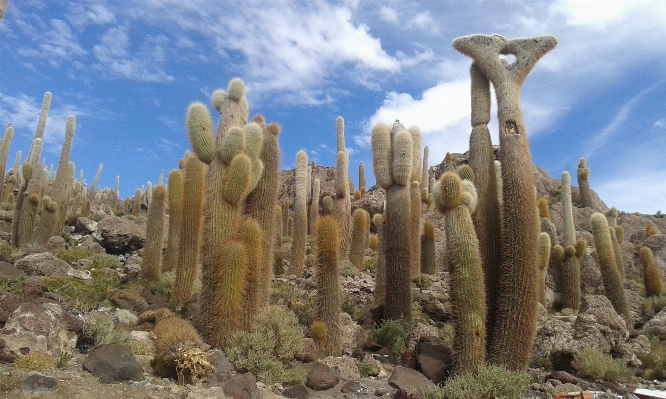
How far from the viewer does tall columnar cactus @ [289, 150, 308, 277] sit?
16141 mm

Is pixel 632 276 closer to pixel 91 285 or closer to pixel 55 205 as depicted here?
pixel 91 285

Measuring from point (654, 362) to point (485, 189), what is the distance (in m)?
5.57

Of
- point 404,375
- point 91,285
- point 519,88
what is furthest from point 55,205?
point 519,88

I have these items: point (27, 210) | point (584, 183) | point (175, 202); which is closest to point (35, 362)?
point (175, 202)

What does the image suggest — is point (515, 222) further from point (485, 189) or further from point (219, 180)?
point (219, 180)

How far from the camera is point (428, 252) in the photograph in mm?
16516

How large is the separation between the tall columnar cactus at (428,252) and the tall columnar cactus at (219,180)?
851 centimetres

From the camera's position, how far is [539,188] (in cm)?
3300

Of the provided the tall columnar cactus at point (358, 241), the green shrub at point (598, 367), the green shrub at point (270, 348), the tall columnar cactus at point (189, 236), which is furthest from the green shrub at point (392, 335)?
the tall columnar cactus at point (358, 241)

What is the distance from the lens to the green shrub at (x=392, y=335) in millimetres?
9875

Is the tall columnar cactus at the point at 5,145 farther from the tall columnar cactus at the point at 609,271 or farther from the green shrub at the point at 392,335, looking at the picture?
the tall columnar cactus at the point at 609,271

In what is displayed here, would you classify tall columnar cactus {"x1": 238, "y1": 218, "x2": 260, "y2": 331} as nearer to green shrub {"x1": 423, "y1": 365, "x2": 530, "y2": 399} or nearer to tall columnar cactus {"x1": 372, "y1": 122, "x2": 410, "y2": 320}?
green shrub {"x1": 423, "y1": 365, "x2": 530, "y2": 399}

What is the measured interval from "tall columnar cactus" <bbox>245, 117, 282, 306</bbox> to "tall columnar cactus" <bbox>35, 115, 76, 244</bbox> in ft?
34.6

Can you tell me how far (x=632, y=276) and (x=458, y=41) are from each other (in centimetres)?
1588
